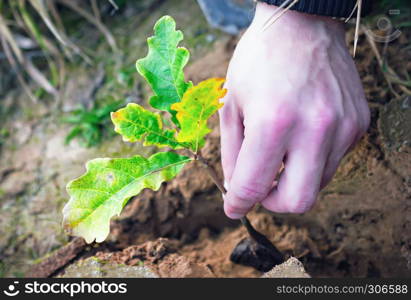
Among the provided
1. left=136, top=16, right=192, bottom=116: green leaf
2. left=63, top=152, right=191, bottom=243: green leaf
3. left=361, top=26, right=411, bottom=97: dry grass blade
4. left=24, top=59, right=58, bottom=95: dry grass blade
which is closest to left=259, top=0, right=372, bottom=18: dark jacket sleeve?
left=136, top=16, right=192, bottom=116: green leaf

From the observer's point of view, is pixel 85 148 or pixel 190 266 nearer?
pixel 190 266

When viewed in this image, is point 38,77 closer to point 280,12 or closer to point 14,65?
point 14,65

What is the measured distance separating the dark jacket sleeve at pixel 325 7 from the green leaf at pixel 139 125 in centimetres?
52

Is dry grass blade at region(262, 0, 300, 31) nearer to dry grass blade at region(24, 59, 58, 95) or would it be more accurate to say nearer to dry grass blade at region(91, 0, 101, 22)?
dry grass blade at region(91, 0, 101, 22)

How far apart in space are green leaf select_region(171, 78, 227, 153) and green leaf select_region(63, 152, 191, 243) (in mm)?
115

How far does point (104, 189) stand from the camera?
1.26m

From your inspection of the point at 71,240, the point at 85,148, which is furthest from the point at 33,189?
the point at 71,240

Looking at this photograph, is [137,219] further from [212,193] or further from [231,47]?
[231,47]

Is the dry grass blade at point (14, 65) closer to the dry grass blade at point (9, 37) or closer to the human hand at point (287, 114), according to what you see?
the dry grass blade at point (9, 37)

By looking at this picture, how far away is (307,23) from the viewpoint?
1.40m

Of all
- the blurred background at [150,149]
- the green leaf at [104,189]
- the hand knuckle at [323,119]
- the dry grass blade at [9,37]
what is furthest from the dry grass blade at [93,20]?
the hand knuckle at [323,119]

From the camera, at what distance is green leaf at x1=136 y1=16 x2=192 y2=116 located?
51.3 inches

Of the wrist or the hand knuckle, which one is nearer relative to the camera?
the hand knuckle

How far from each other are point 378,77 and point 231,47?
0.74 m
